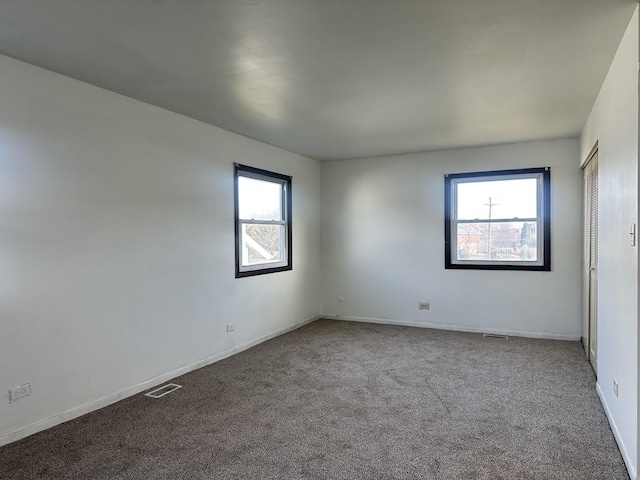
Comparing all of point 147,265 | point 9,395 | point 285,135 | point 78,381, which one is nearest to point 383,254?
point 285,135

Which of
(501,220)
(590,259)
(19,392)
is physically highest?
(501,220)

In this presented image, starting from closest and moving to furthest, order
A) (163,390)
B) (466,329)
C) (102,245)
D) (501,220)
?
(102,245) < (163,390) < (501,220) < (466,329)

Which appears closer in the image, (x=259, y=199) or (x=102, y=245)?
(x=102, y=245)

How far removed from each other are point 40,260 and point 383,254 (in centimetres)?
435

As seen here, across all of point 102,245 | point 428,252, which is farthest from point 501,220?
point 102,245

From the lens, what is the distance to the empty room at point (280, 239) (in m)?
2.32

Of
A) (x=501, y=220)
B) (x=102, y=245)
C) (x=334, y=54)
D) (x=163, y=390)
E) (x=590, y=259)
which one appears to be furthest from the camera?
(x=501, y=220)

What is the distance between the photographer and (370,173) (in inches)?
244

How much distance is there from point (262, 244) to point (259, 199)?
573mm

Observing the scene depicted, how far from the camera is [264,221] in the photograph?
5262 mm

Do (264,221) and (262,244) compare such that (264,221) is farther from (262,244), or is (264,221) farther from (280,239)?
(280,239)

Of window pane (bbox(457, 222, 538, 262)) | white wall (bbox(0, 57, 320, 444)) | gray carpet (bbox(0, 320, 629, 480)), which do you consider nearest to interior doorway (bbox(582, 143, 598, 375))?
gray carpet (bbox(0, 320, 629, 480))

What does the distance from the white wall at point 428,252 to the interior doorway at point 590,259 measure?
0.30m

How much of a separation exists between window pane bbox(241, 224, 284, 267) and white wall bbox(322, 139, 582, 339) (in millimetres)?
1130
